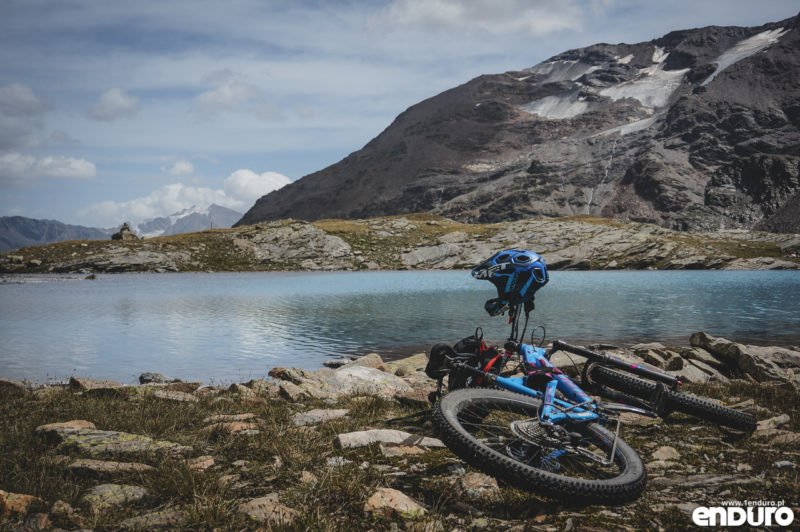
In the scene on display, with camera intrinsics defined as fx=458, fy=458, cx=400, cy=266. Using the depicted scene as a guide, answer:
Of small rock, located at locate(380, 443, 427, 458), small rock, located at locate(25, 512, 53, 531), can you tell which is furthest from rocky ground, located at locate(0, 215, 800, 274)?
small rock, located at locate(25, 512, 53, 531)

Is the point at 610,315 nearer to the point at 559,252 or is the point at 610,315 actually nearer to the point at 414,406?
the point at 414,406

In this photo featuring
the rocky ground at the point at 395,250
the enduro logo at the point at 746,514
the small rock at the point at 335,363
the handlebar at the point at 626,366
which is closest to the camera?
the enduro logo at the point at 746,514

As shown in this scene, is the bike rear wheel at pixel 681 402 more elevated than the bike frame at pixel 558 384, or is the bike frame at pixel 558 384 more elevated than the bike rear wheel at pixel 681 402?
the bike frame at pixel 558 384

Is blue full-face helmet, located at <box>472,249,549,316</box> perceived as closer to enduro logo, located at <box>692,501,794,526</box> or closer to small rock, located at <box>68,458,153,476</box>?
enduro logo, located at <box>692,501,794,526</box>

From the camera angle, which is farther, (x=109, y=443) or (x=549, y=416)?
(x=109, y=443)

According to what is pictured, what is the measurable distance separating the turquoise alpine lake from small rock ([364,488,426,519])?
14.1 meters

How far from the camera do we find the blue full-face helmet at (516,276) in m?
7.03

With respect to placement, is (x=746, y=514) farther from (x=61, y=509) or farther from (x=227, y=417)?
(x=227, y=417)

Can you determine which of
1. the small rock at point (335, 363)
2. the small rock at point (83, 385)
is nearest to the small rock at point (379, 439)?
the small rock at point (83, 385)

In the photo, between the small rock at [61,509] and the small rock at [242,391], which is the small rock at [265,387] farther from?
the small rock at [61,509]

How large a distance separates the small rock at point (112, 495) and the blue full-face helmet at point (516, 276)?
4.95m

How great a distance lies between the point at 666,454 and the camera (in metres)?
6.78

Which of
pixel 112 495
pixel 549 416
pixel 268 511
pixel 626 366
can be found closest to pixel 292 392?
pixel 112 495

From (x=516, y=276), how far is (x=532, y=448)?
2510 millimetres
